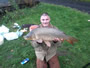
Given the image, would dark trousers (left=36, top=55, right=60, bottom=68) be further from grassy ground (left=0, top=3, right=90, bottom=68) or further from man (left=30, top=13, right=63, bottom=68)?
grassy ground (left=0, top=3, right=90, bottom=68)

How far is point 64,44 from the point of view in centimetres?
447

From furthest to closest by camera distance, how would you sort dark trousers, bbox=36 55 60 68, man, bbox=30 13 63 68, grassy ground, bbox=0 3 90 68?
grassy ground, bbox=0 3 90 68 → dark trousers, bbox=36 55 60 68 → man, bbox=30 13 63 68

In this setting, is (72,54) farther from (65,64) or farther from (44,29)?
(44,29)

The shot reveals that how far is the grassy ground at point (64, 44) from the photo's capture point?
3.64 meters

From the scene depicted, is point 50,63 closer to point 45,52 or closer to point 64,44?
point 45,52

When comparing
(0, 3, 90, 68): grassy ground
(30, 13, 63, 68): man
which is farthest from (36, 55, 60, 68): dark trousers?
(0, 3, 90, 68): grassy ground

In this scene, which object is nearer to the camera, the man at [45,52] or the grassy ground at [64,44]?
the man at [45,52]

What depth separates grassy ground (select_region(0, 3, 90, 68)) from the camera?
3.64 metres

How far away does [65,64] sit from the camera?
3539mm

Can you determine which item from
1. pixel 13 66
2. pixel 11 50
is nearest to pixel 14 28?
pixel 11 50

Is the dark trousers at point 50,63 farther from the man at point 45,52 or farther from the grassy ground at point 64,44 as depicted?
the grassy ground at point 64,44

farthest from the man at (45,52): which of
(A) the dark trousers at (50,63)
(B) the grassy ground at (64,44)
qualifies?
(B) the grassy ground at (64,44)

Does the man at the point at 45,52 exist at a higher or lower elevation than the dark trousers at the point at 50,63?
higher

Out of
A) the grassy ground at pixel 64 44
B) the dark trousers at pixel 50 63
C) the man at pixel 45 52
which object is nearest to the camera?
the man at pixel 45 52
